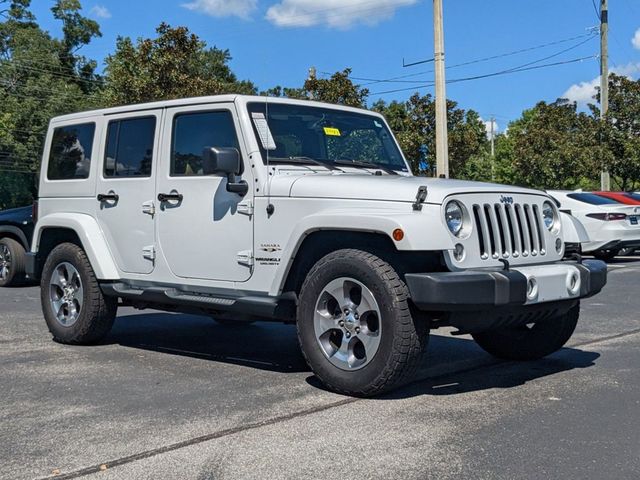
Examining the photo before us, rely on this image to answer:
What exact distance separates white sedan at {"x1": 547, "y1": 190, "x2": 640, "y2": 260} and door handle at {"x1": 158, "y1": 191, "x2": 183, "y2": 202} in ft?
34.5

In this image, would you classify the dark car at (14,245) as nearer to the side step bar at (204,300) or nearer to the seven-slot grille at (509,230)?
the side step bar at (204,300)

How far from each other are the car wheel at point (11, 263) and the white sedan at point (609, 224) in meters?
9.76

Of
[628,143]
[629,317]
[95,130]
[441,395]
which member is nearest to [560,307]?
[441,395]

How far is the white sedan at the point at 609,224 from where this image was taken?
48.8 feet

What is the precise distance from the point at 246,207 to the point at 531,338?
2.40 m

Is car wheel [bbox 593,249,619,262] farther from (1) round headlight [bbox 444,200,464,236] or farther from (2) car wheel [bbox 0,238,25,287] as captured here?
(1) round headlight [bbox 444,200,464,236]

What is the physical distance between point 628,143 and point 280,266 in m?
22.8

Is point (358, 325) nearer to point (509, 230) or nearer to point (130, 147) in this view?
point (509, 230)

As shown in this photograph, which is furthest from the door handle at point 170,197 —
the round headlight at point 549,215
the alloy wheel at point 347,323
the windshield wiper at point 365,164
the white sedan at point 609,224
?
the white sedan at point 609,224

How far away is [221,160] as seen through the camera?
532 centimetres

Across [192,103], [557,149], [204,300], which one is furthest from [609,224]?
[557,149]

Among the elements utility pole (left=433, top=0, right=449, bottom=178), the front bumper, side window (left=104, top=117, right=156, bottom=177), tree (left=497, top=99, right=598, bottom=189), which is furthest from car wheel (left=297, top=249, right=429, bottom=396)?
tree (left=497, top=99, right=598, bottom=189)

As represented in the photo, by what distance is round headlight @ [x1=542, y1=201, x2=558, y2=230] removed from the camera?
5.52 m

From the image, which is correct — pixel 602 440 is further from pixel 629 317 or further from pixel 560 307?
pixel 629 317
